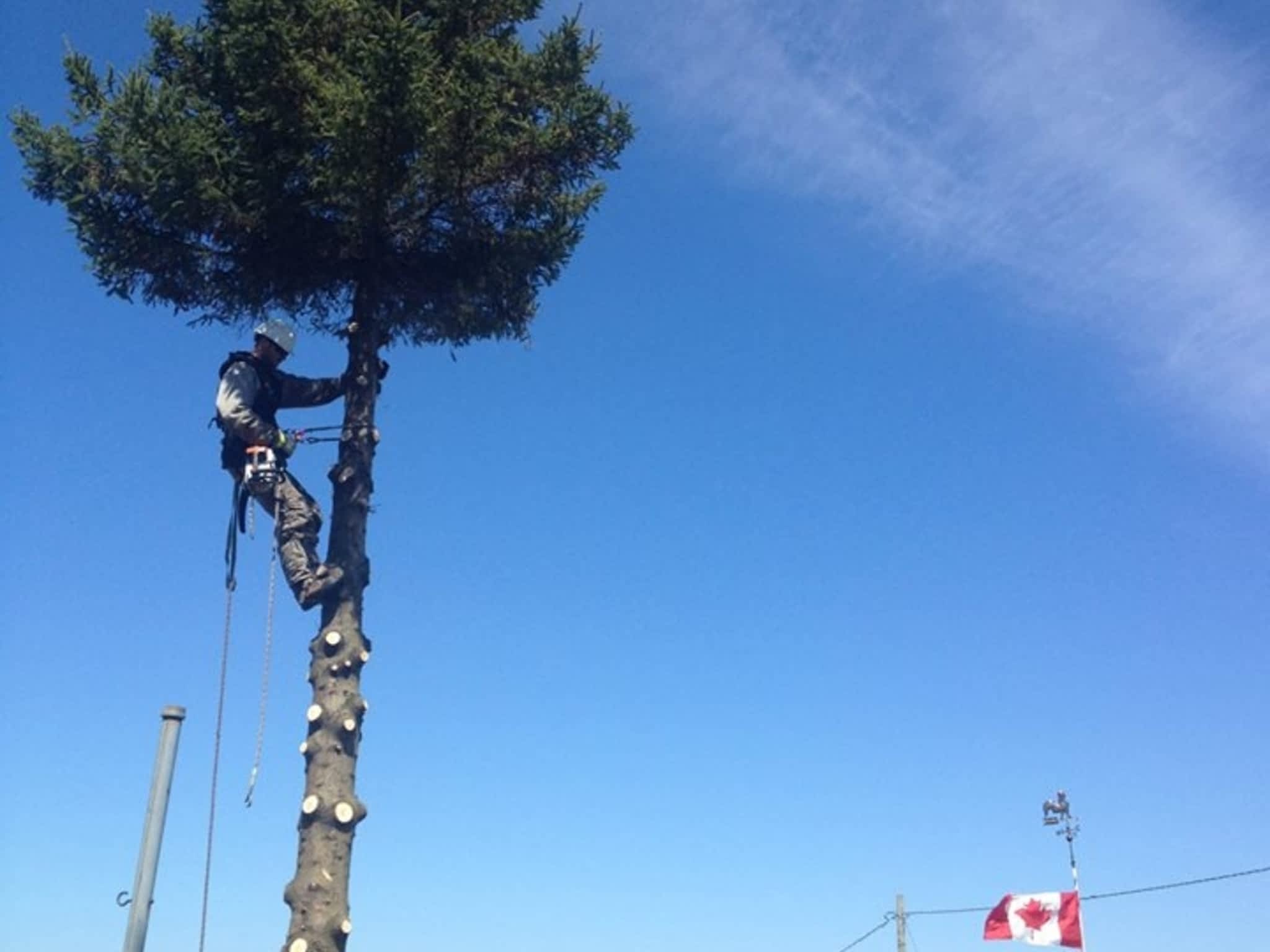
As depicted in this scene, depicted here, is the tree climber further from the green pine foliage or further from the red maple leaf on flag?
the red maple leaf on flag

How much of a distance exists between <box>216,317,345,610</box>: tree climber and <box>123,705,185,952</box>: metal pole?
9.94 ft

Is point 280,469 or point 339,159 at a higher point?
point 339,159

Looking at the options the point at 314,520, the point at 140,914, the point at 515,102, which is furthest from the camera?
the point at 515,102

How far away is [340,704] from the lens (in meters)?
8.19

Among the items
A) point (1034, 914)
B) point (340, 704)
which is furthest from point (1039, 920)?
point (340, 704)

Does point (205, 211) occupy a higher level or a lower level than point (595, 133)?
lower

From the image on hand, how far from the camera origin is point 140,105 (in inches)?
348

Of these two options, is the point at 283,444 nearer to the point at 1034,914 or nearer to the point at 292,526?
the point at 292,526

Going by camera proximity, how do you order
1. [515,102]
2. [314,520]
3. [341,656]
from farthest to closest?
[515,102] < [314,520] < [341,656]

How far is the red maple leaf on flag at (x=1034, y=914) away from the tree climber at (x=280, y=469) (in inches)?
963

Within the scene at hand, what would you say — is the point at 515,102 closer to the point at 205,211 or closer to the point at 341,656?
the point at 205,211

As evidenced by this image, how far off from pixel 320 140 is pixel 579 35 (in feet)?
6.97

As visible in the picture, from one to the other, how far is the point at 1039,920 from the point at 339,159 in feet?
84.2

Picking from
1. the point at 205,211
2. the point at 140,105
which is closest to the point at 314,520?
the point at 205,211
